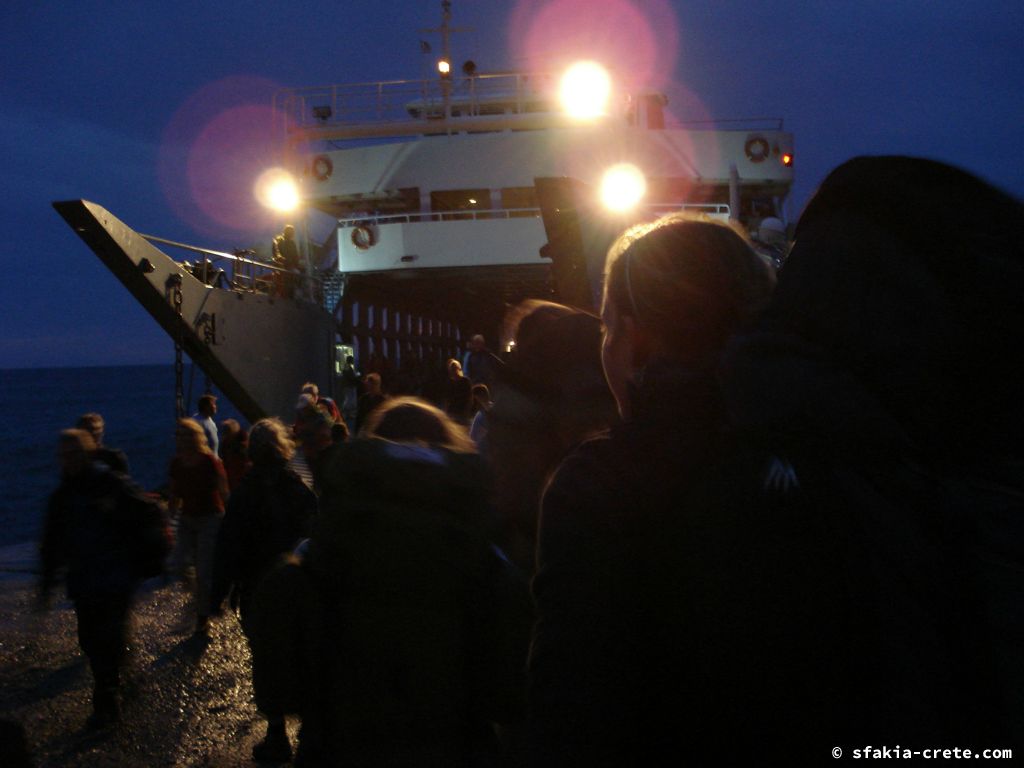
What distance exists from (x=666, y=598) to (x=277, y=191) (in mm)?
17692

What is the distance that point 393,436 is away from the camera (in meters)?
2.33

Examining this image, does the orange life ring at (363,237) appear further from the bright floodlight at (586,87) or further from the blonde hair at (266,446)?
the blonde hair at (266,446)

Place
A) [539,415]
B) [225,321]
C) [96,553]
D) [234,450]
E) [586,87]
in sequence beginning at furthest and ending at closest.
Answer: [586,87]
[225,321]
[234,450]
[96,553]
[539,415]

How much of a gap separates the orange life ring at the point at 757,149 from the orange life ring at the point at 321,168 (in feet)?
28.8

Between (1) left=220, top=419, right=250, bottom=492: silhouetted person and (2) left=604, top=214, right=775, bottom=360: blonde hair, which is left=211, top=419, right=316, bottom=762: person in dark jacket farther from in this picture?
(2) left=604, top=214, right=775, bottom=360: blonde hair

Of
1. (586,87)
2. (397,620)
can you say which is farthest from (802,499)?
(586,87)

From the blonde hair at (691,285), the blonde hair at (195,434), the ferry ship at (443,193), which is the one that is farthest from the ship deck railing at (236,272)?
the blonde hair at (691,285)

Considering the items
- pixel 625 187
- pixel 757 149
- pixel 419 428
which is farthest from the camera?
pixel 757 149

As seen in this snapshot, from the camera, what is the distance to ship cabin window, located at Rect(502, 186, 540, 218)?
17594mm

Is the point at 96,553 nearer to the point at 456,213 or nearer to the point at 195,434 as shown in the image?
the point at 195,434

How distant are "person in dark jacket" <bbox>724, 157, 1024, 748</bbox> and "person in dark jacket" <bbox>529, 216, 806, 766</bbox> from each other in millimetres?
64

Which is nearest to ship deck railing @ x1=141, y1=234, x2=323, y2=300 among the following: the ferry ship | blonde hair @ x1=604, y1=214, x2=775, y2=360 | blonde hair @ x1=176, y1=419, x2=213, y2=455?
the ferry ship

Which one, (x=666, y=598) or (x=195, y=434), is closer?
(x=666, y=598)

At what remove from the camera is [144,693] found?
5.19 metres
